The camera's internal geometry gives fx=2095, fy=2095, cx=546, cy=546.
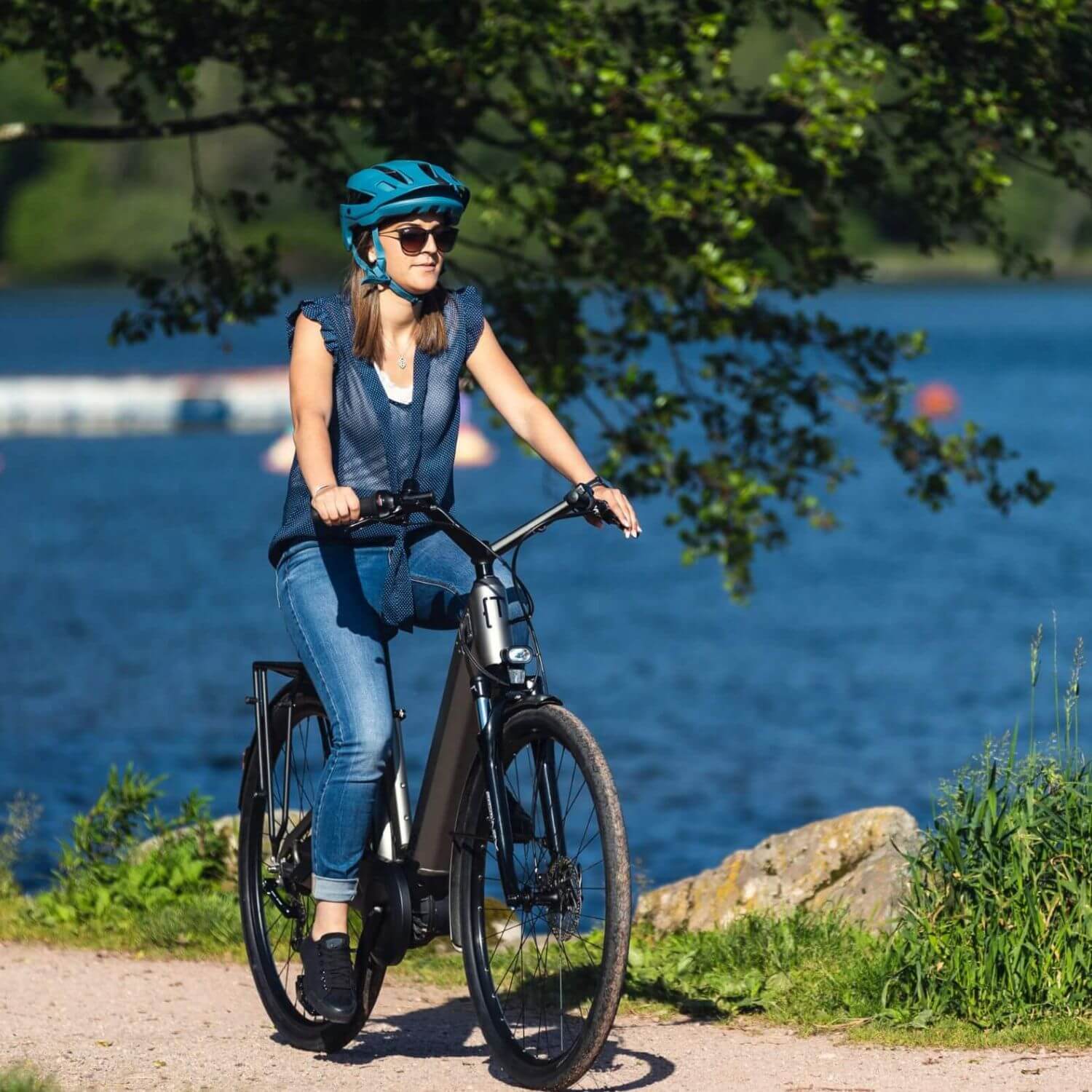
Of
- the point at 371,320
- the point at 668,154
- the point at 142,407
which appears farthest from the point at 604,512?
the point at 142,407

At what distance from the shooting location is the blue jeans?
5.12 m

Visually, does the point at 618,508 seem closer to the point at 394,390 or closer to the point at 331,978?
the point at 394,390

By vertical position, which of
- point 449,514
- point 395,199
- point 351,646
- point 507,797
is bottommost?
point 507,797

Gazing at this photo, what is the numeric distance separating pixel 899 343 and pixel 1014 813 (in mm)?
4800

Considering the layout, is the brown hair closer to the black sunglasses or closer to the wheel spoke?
the black sunglasses

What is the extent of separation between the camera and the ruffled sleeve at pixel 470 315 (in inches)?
207

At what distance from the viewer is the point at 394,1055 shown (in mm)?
5465

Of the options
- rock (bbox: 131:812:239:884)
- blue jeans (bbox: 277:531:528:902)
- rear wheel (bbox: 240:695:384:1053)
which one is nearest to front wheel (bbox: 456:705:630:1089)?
blue jeans (bbox: 277:531:528:902)

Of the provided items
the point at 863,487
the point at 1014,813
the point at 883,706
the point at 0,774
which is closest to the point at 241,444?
the point at 863,487

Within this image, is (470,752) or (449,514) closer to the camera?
(449,514)

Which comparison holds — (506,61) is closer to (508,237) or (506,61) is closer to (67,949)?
(508,237)

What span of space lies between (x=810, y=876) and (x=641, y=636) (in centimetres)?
2321

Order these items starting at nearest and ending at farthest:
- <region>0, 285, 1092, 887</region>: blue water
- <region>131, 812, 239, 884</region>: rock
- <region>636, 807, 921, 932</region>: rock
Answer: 1. <region>636, 807, 921, 932</region>: rock
2. <region>131, 812, 239, 884</region>: rock
3. <region>0, 285, 1092, 887</region>: blue water

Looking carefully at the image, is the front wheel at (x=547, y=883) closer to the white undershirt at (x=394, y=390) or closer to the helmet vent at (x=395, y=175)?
the white undershirt at (x=394, y=390)
